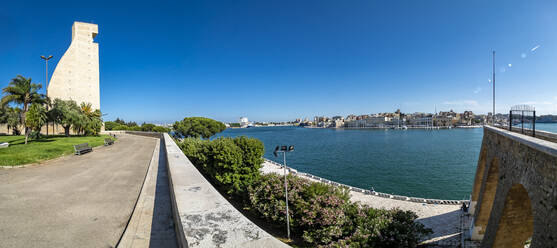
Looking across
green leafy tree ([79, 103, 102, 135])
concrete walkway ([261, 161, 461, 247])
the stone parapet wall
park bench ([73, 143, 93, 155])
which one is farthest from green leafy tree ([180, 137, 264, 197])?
green leafy tree ([79, 103, 102, 135])

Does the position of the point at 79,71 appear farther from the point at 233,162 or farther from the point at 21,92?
the point at 233,162

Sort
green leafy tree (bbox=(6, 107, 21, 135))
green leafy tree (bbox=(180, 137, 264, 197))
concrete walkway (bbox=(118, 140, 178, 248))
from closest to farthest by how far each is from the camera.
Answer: concrete walkway (bbox=(118, 140, 178, 248)), green leafy tree (bbox=(180, 137, 264, 197)), green leafy tree (bbox=(6, 107, 21, 135))

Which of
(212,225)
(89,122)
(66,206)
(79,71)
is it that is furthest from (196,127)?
(212,225)

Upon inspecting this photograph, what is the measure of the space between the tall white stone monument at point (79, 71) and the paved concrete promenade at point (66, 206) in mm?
30854

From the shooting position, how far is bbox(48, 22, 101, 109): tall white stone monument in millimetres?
29484

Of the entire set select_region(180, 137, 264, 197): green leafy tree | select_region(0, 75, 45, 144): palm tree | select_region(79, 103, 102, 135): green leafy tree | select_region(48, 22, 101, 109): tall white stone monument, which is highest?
select_region(48, 22, 101, 109): tall white stone monument

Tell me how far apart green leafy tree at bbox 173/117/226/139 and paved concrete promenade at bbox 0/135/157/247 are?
3716cm

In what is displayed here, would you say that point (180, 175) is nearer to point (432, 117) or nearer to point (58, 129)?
point (58, 129)

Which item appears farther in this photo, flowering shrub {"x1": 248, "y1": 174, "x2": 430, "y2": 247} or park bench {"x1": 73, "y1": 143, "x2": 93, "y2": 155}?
park bench {"x1": 73, "y1": 143, "x2": 93, "y2": 155}

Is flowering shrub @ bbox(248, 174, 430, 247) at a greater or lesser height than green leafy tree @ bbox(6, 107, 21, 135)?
lesser

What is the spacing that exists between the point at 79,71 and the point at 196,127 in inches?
758

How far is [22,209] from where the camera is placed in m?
4.13

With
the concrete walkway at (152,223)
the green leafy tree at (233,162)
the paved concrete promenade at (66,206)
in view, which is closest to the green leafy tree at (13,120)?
the paved concrete promenade at (66,206)

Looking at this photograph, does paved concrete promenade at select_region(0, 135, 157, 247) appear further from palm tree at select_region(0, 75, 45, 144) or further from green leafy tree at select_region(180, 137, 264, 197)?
palm tree at select_region(0, 75, 45, 144)
